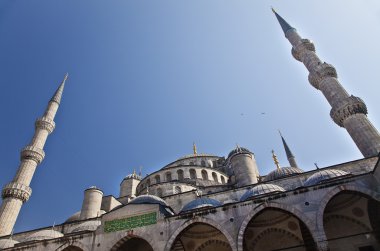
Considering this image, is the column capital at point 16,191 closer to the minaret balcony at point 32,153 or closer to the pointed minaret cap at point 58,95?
the minaret balcony at point 32,153

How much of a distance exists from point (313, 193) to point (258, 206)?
2.22 meters

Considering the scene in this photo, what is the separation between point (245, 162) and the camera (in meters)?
20.2

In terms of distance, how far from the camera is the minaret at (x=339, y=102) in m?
16.7

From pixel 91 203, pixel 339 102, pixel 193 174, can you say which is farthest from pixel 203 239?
pixel 339 102

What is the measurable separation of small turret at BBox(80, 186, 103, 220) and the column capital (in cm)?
456

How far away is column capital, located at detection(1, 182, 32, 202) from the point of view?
68.7 ft

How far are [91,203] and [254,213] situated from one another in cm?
1300

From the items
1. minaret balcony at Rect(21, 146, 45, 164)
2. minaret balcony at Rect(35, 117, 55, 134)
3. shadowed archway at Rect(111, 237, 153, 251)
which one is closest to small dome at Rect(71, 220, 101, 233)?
shadowed archway at Rect(111, 237, 153, 251)

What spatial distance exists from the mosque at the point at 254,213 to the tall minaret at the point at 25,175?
8 centimetres

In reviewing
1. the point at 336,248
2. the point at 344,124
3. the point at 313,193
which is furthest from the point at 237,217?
the point at 344,124

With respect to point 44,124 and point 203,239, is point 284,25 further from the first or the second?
point 44,124

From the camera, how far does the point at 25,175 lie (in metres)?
22.5

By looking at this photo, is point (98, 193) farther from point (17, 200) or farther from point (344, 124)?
point (344, 124)

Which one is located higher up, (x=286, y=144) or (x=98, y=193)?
(x=286, y=144)
